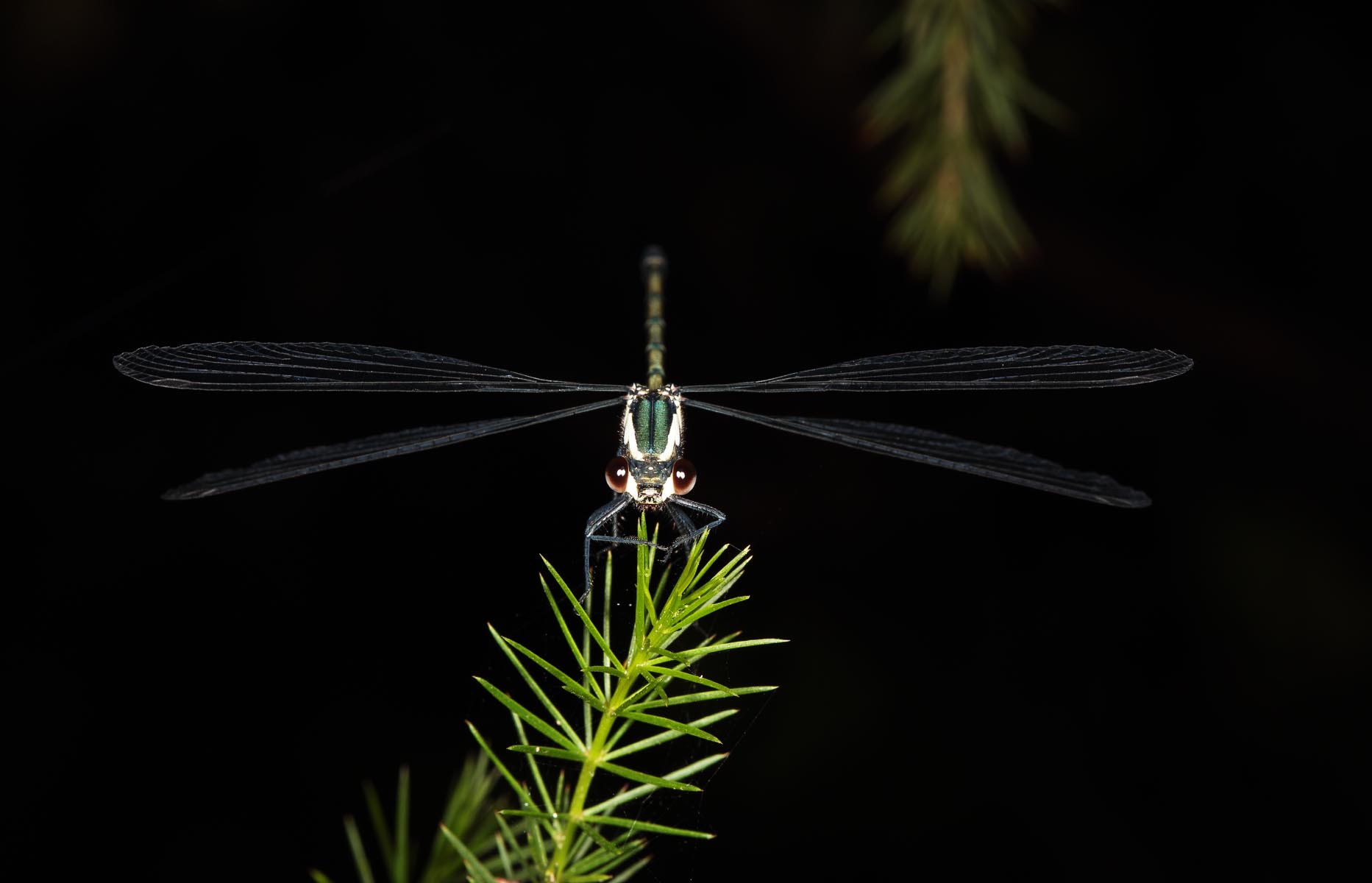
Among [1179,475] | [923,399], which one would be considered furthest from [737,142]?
[1179,475]

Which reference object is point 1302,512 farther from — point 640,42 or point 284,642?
point 284,642

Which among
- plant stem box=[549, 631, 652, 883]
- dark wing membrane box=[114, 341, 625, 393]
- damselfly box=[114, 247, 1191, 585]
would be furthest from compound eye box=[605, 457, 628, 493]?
plant stem box=[549, 631, 652, 883]

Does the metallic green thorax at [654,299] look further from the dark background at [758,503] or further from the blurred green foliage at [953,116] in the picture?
the blurred green foliage at [953,116]

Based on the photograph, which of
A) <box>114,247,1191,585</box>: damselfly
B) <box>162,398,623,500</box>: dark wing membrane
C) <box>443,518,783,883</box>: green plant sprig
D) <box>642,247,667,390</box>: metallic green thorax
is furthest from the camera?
<box>642,247,667,390</box>: metallic green thorax

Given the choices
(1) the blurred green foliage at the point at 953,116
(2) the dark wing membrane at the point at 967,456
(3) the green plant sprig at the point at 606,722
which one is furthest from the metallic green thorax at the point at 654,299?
(3) the green plant sprig at the point at 606,722

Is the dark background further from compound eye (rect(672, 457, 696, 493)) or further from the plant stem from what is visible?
the plant stem
